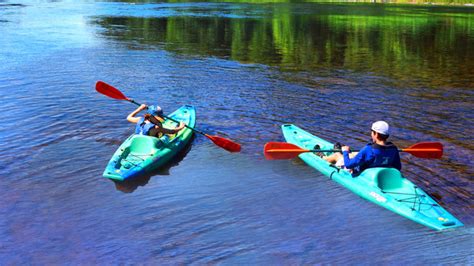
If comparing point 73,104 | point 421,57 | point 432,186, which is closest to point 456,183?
point 432,186

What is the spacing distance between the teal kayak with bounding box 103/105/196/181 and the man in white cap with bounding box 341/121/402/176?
387 cm

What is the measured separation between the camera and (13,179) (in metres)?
9.66

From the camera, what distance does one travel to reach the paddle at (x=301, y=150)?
980 centimetres

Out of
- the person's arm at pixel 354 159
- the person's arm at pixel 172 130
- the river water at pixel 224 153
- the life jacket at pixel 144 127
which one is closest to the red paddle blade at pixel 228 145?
the river water at pixel 224 153

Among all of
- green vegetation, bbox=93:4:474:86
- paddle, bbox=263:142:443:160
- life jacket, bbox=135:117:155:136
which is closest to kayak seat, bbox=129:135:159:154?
life jacket, bbox=135:117:155:136

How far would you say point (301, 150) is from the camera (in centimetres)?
1001

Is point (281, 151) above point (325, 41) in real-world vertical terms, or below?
below

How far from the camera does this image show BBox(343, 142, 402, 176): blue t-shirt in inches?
347

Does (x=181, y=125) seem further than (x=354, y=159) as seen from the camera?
Yes

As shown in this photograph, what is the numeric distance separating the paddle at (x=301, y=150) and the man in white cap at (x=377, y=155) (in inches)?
37.8

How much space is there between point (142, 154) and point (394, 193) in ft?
16.7

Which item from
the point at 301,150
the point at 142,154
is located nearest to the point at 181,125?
the point at 142,154

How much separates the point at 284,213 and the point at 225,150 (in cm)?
330

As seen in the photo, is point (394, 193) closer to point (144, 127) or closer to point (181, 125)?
point (181, 125)
